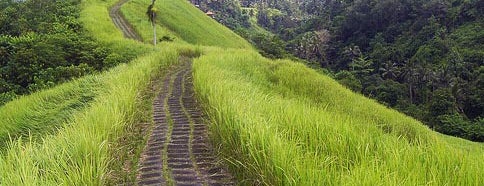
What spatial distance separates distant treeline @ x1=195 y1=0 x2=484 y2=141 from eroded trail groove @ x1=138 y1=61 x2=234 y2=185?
33.9 meters

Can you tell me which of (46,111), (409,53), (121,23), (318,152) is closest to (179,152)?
(318,152)

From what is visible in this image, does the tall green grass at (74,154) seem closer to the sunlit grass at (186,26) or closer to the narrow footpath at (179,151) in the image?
the narrow footpath at (179,151)

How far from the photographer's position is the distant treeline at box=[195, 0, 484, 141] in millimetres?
45875

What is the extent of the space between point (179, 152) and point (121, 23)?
111ft

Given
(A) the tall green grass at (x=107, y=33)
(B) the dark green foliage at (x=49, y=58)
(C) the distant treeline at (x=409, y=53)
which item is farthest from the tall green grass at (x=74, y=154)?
(C) the distant treeline at (x=409, y=53)

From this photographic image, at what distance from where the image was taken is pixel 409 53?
71.2 m

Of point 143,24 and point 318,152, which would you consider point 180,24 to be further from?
point 318,152

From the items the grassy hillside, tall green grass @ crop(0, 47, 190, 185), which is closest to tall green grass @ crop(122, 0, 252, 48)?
the grassy hillside

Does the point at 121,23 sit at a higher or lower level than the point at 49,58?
higher

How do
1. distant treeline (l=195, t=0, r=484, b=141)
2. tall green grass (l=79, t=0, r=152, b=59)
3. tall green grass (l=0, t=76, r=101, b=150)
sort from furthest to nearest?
distant treeline (l=195, t=0, r=484, b=141)
tall green grass (l=79, t=0, r=152, b=59)
tall green grass (l=0, t=76, r=101, b=150)

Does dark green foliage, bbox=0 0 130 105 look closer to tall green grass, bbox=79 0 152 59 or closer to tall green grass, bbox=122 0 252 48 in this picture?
tall green grass, bbox=79 0 152 59

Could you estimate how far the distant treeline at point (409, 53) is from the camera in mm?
45875

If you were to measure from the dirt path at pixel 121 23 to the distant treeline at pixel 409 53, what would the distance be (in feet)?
58.1

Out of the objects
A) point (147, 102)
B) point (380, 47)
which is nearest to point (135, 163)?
point (147, 102)
